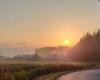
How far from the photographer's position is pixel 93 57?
164 m

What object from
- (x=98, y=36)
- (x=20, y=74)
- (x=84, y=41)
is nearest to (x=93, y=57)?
(x=98, y=36)

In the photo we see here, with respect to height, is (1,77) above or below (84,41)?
below

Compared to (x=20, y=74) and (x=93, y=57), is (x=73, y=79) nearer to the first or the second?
(x=20, y=74)

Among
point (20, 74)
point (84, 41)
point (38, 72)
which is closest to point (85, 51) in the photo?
point (84, 41)

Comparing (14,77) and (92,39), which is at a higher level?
(92,39)

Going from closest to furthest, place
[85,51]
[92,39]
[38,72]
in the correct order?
[38,72]
[85,51]
[92,39]

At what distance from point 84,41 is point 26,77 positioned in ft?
487

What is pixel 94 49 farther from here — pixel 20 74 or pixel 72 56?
pixel 20 74

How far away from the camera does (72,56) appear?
185 meters

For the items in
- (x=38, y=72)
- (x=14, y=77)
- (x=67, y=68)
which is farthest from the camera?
(x=67, y=68)

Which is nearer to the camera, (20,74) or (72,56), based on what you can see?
(20,74)

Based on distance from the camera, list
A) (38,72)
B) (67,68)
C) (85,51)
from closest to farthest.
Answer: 1. (38,72)
2. (67,68)
3. (85,51)

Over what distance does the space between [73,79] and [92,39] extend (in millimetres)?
140768

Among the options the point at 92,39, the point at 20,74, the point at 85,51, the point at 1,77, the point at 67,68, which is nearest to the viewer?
the point at 1,77
